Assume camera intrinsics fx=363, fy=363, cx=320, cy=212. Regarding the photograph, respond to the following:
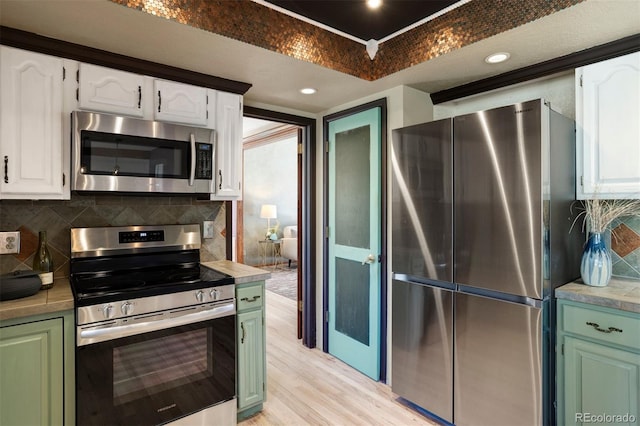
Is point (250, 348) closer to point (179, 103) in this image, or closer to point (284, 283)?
point (179, 103)

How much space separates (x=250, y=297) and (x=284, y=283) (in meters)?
3.99

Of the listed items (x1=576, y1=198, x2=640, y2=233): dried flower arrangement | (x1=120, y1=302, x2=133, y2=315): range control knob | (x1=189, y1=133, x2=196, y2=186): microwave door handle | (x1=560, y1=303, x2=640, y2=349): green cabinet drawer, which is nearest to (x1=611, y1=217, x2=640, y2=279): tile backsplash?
(x1=576, y1=198, x2=640, y2=233): dried flower arrangement

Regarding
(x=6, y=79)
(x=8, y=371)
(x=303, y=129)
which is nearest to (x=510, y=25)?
(x=303, y=129)

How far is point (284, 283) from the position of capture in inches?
246

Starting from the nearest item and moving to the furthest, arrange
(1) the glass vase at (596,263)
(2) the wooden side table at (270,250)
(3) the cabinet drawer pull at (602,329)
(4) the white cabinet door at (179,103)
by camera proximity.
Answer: (3) the cabinet drawer pull at (602,329) < (1) the glass vase at (596,263) < (4) the white cabinet door at (179,103) < (2) the wooden side table at (270,250)

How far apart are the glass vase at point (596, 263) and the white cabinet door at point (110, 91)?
2.66 m

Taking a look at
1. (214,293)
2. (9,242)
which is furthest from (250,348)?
(9,242)

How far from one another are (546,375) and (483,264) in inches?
24.5

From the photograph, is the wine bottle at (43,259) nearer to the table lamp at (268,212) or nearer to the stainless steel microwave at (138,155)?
the stainless steel microwave at (138,155)

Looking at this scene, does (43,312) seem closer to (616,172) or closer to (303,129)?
(303,129)

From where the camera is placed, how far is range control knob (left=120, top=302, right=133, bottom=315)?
5.95 ft

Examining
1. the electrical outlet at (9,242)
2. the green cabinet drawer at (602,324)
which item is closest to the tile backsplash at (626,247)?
the green cabinet drawer at (602,324)

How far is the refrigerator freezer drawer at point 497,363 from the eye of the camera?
71.6 inches

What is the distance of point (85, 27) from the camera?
1.81 metres
